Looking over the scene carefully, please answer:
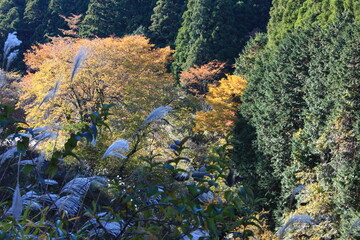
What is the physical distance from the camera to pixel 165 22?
28.8 meters

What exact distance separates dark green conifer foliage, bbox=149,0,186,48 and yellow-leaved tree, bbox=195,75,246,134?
11.4m

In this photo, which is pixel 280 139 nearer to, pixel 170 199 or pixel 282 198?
pixel 282 198

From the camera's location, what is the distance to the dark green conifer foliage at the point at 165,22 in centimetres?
2862

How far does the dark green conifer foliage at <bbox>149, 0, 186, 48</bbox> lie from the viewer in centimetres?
2862

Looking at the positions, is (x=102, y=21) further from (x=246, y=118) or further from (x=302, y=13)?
(x=246, y=118)

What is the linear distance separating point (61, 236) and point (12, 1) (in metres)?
33.2

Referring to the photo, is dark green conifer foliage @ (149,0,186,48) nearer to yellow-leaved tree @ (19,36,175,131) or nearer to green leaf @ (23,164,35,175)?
yellow-leaved tree @ (19,36,175,131)

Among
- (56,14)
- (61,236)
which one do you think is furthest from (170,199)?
(56,14)

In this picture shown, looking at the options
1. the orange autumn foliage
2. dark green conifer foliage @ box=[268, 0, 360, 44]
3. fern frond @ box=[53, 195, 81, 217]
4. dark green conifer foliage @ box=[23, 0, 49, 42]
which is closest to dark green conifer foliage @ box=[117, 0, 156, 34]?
dark green conifer foliage @ box=[23, 0, 49, 42]

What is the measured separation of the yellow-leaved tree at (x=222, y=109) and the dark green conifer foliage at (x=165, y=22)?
37.3ft

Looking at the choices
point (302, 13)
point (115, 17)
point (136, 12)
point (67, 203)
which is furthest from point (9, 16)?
point (67, 203)

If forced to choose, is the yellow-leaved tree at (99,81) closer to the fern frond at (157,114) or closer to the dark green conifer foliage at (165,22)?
the fern frond at (157,114)

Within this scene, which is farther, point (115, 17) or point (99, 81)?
point (115, 17)

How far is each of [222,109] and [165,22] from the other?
13.2 m
